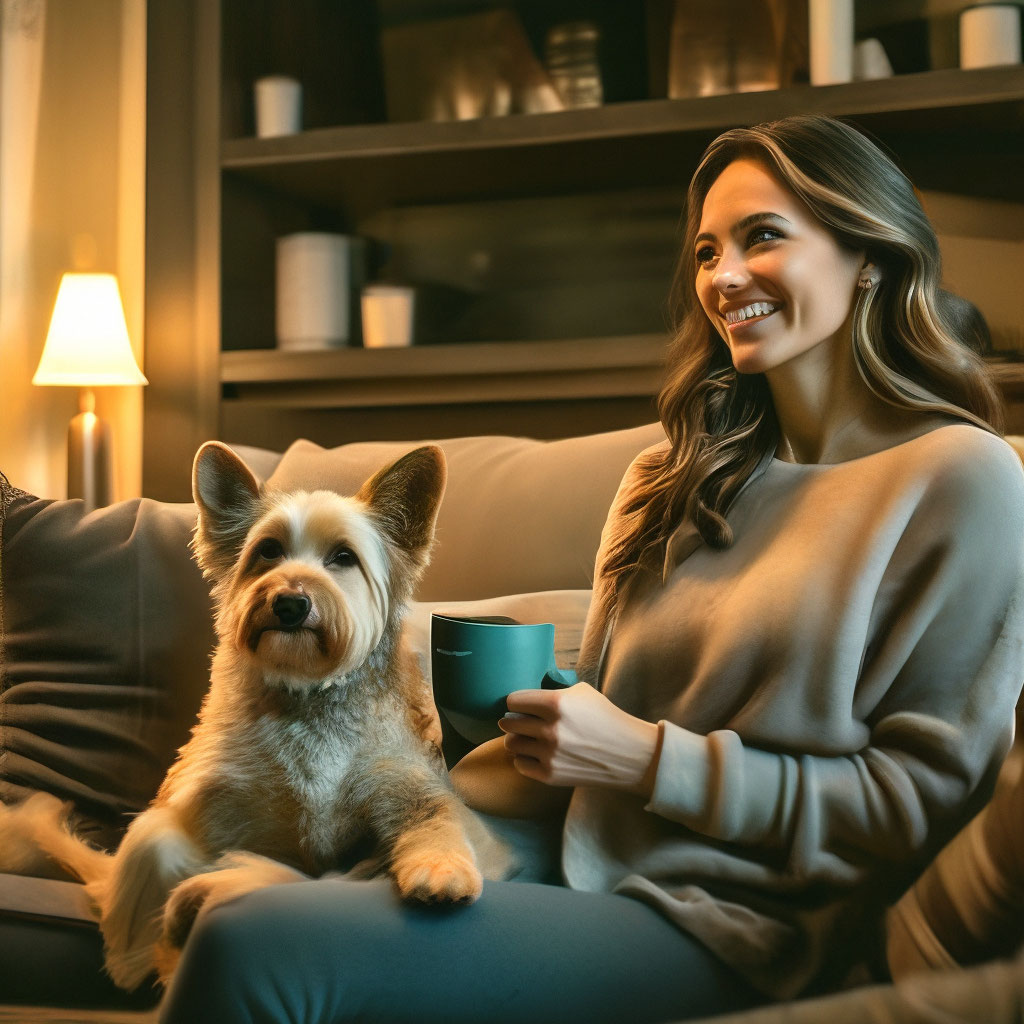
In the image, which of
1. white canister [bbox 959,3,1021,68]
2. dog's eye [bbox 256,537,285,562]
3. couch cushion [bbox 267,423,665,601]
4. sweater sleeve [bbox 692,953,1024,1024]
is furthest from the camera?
white canister [bbox 959,3,1021,68]

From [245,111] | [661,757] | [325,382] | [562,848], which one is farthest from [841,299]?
[245,111]

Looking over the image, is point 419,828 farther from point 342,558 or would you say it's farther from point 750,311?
point 750,311

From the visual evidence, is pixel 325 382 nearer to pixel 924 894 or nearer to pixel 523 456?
pixel 523 456

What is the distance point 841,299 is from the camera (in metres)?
1.09

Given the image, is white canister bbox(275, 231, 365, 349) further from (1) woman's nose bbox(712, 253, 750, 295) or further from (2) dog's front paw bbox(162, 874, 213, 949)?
(2) dog's front paw bbox(162, 874, 213, 949)

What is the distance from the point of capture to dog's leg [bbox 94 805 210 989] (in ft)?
3.05

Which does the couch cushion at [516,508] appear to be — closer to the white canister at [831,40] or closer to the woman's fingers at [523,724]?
the woman's fingers at [523,724]

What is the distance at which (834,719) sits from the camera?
3.12ft

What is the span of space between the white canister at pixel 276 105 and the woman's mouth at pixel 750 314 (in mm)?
1466

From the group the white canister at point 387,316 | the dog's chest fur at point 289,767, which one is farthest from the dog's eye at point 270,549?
the white canister at point 387,316

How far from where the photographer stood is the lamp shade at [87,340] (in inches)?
83.0

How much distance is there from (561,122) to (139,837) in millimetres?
1595

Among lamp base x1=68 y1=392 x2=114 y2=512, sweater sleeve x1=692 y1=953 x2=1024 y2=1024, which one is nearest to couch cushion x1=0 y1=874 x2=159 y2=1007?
sweater sleeve x1=692 y1=953 x2=1024 y2=1024

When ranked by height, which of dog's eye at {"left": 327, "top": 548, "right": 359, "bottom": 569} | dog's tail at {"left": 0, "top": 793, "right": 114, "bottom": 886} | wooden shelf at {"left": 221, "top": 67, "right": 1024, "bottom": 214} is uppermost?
wooden shelf at {"left": 221, "top": 67, "right": 1024, "bottom": 214}
